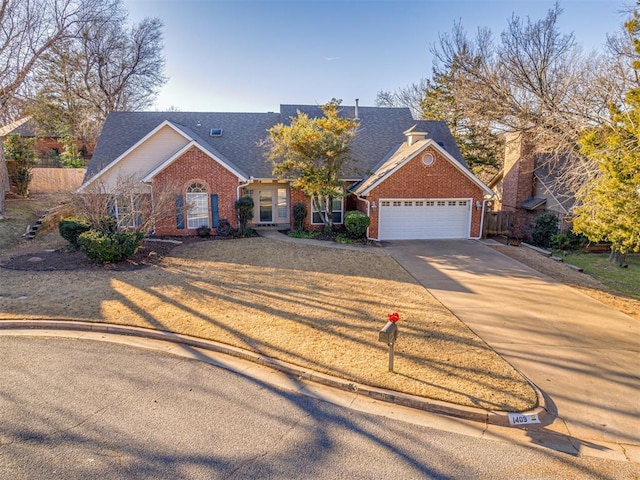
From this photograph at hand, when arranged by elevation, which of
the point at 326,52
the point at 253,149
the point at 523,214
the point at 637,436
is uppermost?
the point at 326,52

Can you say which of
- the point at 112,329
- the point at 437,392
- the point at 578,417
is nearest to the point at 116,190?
the point at 112,329

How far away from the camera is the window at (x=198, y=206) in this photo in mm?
18000

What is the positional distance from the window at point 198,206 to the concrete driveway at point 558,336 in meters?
9.73

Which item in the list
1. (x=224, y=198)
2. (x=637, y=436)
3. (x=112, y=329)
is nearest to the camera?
(x=637, y=436)

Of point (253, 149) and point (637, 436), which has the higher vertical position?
point (253, 149)

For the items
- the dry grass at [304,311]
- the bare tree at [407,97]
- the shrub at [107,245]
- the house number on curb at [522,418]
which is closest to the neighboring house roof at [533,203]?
the dry grass at [304,311]

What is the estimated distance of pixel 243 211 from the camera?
18.0 metres

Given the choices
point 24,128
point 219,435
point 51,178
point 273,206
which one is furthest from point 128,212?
point 24,128

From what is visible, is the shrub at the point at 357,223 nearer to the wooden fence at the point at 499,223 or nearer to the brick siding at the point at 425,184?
the brick siding at the point at 425,184

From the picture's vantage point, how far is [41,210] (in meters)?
21.4

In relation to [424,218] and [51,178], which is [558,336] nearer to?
[424,218]

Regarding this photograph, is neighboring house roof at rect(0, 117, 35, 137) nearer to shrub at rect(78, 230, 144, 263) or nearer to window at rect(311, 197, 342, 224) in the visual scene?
shrub at rect(78, 230, 144, 263)

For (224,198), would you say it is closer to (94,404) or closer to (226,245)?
(226,245)

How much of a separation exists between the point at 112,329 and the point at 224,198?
1103cm
